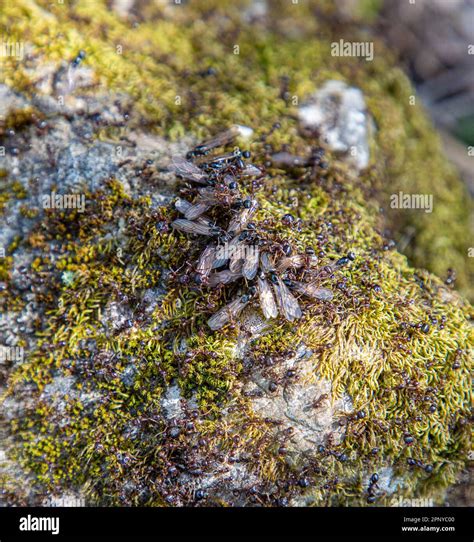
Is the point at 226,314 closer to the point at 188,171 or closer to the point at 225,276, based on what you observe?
the point at 225,276

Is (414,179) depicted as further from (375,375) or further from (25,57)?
(25,57)

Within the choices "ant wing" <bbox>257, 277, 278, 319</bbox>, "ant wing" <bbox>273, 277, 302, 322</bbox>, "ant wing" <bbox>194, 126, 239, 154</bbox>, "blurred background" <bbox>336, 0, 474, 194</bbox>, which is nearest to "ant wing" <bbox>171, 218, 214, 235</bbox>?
"ant wing" <bbox>257, 277, 278, 319</bbox>

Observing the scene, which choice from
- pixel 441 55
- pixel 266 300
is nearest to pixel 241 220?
pixel 266 300

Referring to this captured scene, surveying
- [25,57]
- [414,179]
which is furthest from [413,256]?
[25,57]

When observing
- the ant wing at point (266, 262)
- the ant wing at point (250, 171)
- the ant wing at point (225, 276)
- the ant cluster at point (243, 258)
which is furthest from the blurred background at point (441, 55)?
the ant wing at point (225, 276)

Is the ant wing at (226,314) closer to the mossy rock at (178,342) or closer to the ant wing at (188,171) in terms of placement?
the mossy rock at (178,342)
